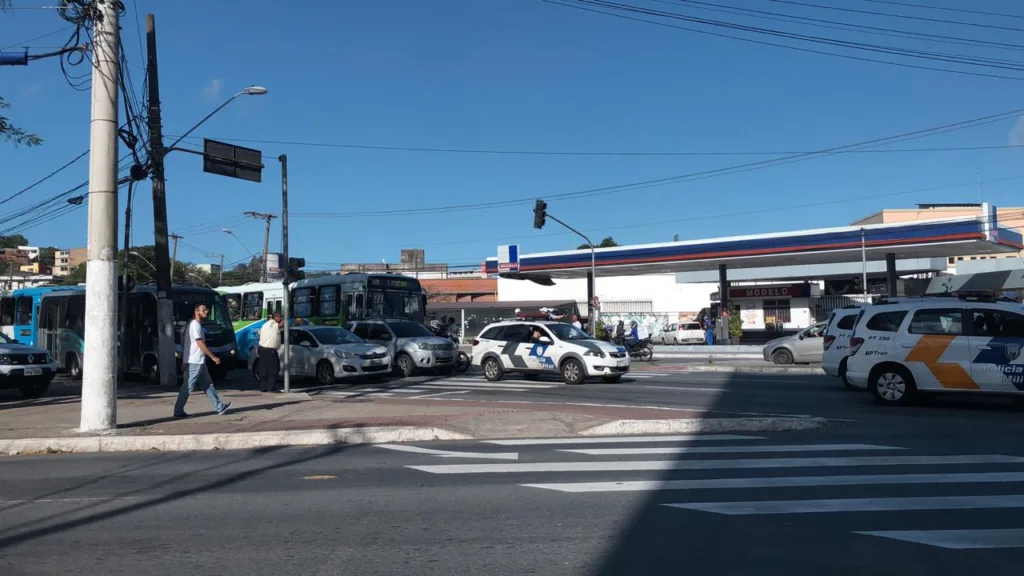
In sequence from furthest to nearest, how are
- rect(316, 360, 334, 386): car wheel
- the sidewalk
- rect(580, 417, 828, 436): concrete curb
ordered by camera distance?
rect(316, 360, 334, 386): car wheel
rect(580, 417, 828, 436): concrete curb
the sidewalk

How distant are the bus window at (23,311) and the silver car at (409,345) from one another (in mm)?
10971

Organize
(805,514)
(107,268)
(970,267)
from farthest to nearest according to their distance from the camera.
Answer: (970,267), (107,268), (805,514)

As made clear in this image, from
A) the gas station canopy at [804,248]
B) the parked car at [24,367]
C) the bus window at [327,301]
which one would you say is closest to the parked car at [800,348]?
the gas station canopy at [804,248]

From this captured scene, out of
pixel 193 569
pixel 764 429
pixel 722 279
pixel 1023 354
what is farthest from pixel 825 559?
pixel 722 279

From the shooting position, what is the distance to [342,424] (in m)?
11.4

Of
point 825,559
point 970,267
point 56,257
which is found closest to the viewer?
point 825,559

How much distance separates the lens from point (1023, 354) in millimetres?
12273

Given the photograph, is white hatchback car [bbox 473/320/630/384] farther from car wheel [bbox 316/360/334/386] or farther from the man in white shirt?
the man in white shirt

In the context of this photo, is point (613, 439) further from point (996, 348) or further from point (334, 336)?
point (334, 336)

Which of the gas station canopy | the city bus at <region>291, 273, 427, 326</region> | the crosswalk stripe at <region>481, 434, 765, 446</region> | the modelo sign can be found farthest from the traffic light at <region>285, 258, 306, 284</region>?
the modelo sign

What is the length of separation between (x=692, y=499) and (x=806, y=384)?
42.7ft

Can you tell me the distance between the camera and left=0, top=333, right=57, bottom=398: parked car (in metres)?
16.7

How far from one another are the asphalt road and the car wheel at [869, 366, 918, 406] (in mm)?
3545

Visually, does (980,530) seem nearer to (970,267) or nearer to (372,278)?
(372,278)
